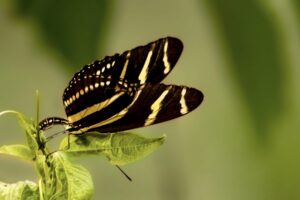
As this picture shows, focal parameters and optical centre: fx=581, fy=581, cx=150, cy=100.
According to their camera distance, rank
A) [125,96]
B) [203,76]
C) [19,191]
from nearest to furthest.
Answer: [19,191]
[125,96]
[203,76]

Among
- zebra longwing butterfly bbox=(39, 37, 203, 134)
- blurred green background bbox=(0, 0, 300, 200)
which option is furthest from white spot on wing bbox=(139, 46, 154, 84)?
blurred green background bbox=(0, 0, 300, 200)

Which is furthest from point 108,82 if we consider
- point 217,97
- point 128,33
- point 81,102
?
point 217,97

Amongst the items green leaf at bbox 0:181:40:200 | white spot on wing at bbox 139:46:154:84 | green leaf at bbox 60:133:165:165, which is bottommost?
green leaf at bbox 0:181:40:200

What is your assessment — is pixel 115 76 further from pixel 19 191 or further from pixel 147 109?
pixel 19 191

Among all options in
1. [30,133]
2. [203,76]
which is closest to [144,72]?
[30,133]

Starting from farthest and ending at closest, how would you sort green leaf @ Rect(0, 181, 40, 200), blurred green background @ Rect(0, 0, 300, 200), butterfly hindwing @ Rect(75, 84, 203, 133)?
1. blurred green background @ Rect(0, 0, 300, 200)
2. butterfly hindwing @ Rect(75, 84, 203, 133)
3. green leaf @ Rect(0, 181, 40, 200)

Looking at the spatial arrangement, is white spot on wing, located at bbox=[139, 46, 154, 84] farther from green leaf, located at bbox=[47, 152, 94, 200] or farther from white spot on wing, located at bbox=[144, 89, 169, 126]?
green leaf, located at bbox=[47, 152, 94, 200]

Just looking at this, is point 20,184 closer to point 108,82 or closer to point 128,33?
point 108,82
